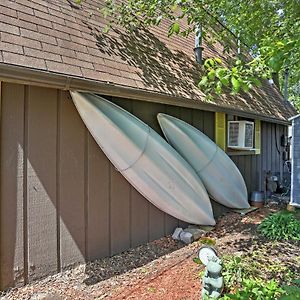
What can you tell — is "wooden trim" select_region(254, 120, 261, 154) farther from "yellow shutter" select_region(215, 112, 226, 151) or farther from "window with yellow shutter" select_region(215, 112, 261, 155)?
"yellow shutter" select_region(215, 112, 226, 151)

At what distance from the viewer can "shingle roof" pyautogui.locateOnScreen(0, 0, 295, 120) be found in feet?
10.6

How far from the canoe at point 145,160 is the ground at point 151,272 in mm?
588

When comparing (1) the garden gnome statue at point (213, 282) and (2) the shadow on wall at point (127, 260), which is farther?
(2) the shadow on wall at point (127, 260)

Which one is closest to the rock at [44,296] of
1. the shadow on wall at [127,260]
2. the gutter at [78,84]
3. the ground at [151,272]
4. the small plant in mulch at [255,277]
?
the ground at [151,272]

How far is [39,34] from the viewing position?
3.48m

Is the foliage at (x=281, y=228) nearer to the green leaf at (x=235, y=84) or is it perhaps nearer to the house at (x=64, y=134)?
the house at (x=64, y=134)

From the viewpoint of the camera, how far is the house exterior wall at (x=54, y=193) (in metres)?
3.12

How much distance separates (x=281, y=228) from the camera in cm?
485

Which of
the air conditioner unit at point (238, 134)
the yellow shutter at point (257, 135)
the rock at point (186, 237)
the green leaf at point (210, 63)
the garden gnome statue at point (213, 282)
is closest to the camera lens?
the garden gnome statue at point (213, 282)

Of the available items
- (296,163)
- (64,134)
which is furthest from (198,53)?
(64,134)

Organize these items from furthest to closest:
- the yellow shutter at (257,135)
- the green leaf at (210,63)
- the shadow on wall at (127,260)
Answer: the yellow shutter at (257,135) < the shadow on wall at (127,260) < the green leaf at (210,63)

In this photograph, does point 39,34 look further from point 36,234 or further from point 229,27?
point 229,27

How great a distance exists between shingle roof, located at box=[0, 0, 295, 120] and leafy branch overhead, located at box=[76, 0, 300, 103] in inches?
11.7

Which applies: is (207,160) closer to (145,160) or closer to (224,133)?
(224,133)
